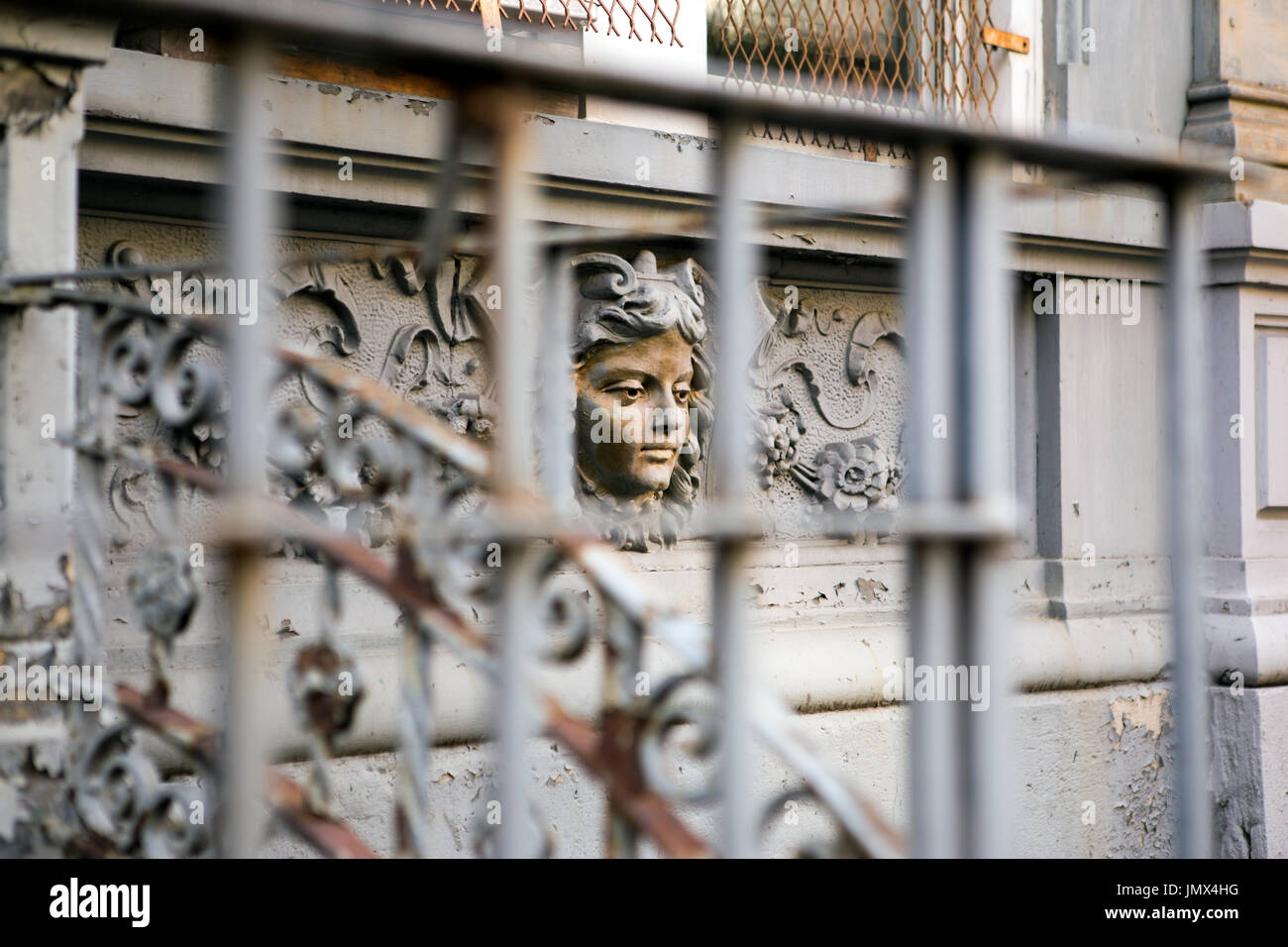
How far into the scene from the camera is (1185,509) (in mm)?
1221

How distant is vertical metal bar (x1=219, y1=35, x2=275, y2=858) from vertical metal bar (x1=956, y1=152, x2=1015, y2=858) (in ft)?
1.75

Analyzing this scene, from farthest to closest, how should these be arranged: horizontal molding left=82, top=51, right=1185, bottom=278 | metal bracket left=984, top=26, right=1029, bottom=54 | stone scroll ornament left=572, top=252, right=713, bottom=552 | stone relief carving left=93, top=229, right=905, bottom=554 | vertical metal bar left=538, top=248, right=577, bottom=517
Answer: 1. metal bracket left=984, top=26, right=1029, bottom=54
2. stone scroll ornament left=572, top=252, right=713, bottom=552
3. stone relief carving left=93, top=229, right=905, bottom=554
4. horizontal molding left=82, top=51, right=1185, bottom=278
5. vertical metal bar left=538, top=248, right=577, bottom=517

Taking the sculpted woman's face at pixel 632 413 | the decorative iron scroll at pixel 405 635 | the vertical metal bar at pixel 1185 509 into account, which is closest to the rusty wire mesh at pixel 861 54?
the sculpted woman's face at pixel 632 413

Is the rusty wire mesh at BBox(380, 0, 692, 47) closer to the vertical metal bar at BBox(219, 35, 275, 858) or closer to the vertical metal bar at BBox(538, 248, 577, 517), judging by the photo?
the vertical metal bar at BBox(538, 248, 577, 517)

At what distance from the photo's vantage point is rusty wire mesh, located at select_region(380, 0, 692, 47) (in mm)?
3047

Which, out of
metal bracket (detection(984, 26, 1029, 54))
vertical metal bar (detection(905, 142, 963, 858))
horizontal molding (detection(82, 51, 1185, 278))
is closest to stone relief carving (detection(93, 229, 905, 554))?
horizontal molding (detection(82, 51, 1185, 278))

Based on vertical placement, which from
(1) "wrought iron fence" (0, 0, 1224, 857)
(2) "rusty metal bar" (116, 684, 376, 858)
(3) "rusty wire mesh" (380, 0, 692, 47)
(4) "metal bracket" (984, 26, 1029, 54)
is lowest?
(2) "rusty metal bar" (116, 684, 376, 858)

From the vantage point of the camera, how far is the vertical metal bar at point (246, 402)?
0.99 metres

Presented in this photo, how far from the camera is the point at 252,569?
40.1 inches

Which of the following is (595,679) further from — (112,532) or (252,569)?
(252,569)

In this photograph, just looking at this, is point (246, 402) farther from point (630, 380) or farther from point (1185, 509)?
point (630, 380)
